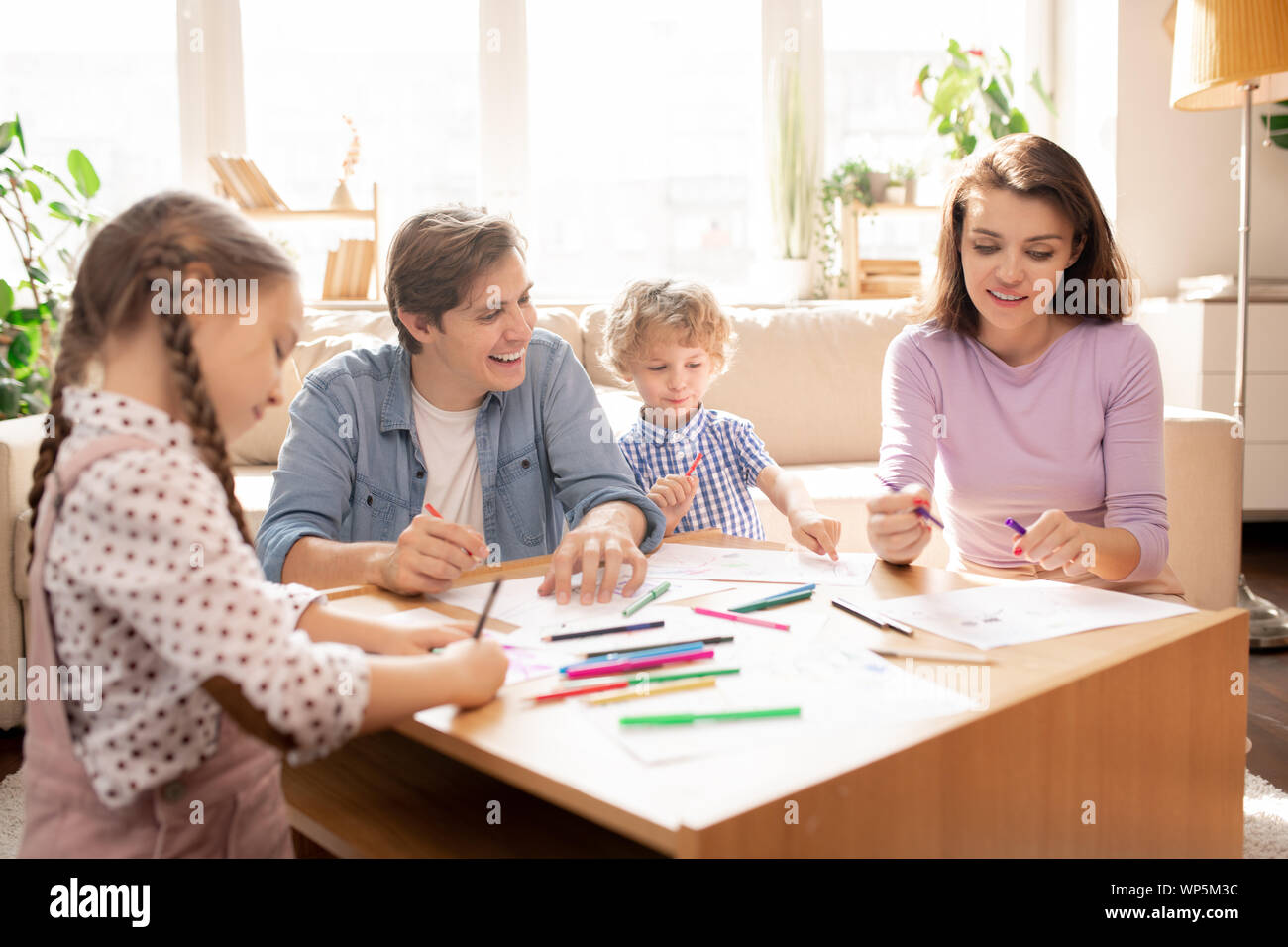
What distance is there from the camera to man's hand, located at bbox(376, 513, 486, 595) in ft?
4.09

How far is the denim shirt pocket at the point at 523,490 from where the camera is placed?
168cm

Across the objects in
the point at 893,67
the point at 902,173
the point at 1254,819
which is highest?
the point at 893,67

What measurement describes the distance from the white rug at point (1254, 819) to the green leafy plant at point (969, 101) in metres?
2.69

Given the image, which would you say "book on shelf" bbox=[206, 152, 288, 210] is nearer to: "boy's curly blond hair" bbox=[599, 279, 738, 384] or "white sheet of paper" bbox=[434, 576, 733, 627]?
"boy's curly blond hair" bbox=[599, 279, 738, 384]

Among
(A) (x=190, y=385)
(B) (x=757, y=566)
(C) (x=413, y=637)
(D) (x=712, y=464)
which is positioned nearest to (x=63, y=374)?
(A) (x=190, y=385)

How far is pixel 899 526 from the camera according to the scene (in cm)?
139

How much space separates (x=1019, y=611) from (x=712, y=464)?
0.98m

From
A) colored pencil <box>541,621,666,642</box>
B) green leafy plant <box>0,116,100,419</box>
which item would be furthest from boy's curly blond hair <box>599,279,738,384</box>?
green leafy plant <box>0,116,100,419</box>

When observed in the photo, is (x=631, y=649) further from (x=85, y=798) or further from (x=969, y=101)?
(x=969, y=101)

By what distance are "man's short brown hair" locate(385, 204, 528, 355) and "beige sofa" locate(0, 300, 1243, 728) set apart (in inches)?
34.3

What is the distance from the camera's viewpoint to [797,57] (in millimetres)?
4312

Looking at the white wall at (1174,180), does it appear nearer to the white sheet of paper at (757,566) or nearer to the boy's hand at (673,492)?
the boy's hand at (673,492)
